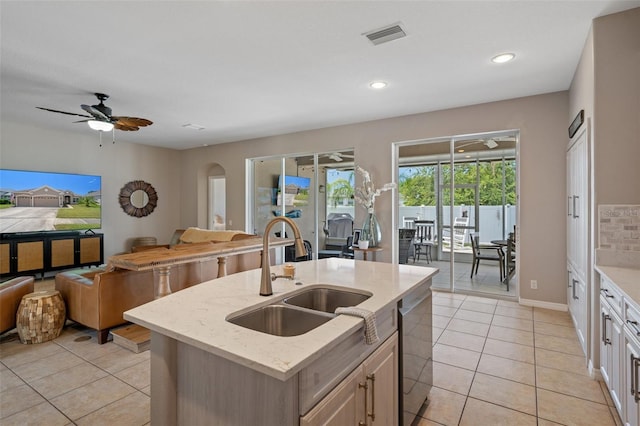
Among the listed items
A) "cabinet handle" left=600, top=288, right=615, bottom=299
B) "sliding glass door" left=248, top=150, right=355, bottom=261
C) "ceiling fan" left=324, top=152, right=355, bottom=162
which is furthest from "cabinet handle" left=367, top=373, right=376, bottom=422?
"ceiling fan" left=324, top=152, right=355, bottom=162

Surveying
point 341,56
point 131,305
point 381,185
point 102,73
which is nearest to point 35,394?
point 131,305

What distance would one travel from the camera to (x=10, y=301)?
321cm

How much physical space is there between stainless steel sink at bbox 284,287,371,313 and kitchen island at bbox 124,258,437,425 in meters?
0.06

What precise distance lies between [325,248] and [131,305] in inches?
150

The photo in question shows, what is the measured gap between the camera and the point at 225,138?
695 centimetres

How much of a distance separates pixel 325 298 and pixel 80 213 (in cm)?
632

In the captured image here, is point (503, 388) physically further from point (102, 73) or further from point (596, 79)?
point (102, 73)

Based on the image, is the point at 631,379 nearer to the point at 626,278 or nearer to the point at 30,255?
the point at 626,278

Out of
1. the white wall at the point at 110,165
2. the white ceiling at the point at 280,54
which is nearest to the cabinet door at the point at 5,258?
the white wall at the point at 110,165

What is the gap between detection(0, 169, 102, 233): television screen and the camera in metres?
5.38

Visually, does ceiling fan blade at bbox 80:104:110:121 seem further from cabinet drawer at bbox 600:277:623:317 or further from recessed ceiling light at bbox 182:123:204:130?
cabinet drawer at bbox 600:277:623:317

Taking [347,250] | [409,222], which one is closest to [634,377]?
[409,222]

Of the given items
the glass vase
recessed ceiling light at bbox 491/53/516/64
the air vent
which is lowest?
the glass vase

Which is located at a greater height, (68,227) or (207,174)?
(207,174)
